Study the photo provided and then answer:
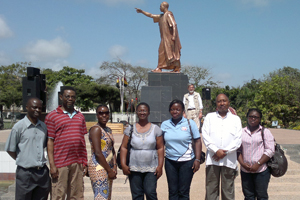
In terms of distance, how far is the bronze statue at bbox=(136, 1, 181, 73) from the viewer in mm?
9625

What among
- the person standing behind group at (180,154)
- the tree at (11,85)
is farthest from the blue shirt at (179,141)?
the tree at (11,85)

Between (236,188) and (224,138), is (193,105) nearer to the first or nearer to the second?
(236,188)

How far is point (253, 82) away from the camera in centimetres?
3228

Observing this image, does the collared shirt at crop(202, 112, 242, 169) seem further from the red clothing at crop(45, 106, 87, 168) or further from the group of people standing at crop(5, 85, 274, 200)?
the red clothing at crop(45, 106, 87, 168)

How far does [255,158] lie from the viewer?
3.49 metres

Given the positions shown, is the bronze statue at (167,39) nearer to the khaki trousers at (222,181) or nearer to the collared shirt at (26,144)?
the khaki trousers at (222,181)

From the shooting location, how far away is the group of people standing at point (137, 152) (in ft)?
10.1

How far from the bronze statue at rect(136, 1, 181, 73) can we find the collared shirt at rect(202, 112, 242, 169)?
6480 millimetres

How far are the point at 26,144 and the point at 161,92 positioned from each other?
678 cm

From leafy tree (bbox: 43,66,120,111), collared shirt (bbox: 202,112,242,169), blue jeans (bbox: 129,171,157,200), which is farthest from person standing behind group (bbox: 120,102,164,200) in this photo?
leafy tree (bbox: 43,66,120,111)

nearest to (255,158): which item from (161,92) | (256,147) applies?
(256,147)

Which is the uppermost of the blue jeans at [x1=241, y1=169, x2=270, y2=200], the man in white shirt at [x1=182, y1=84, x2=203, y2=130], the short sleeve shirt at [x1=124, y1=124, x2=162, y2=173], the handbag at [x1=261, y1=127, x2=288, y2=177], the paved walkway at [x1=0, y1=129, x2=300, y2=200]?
the man in white shirt at [x1=182, y1=84, x2=203, y2=130]

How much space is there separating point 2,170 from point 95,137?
5.22 meters

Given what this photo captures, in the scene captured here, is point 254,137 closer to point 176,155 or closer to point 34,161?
point 176,155
